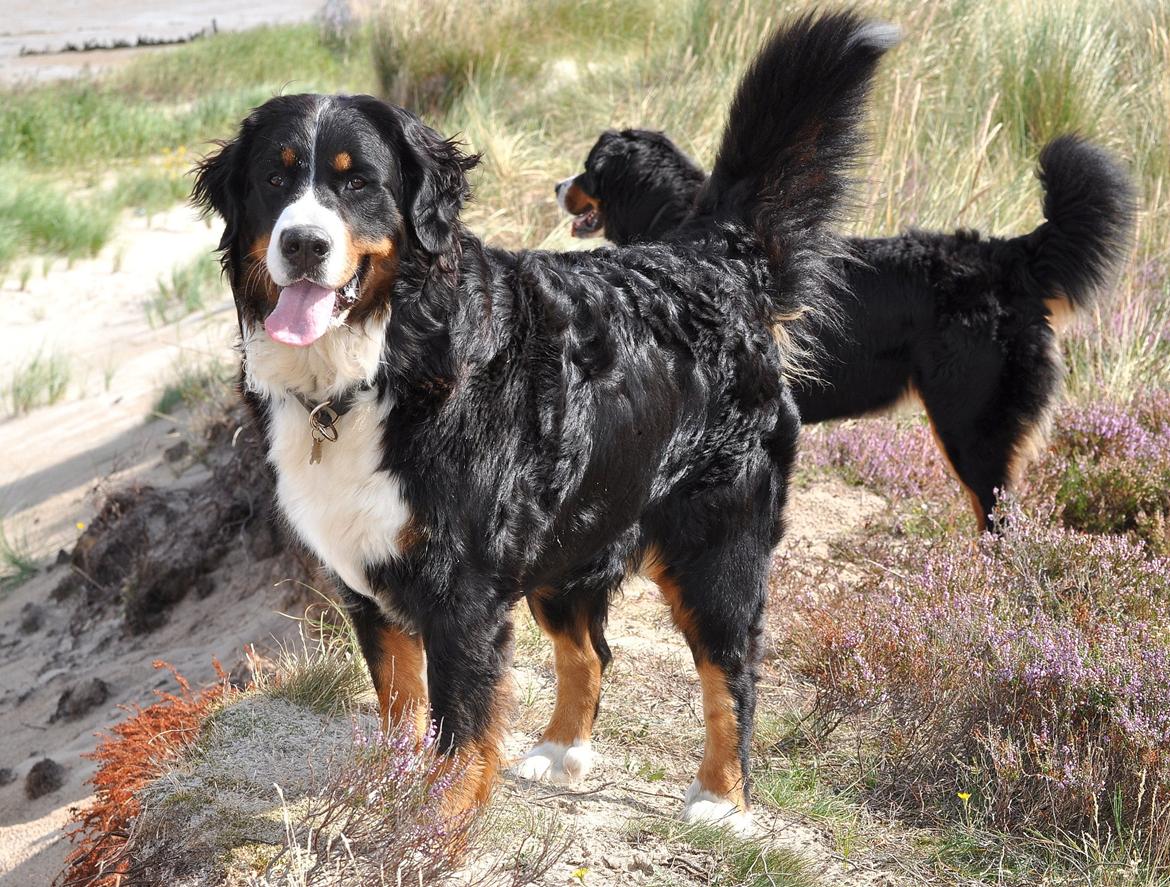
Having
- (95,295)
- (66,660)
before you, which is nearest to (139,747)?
(66,660)

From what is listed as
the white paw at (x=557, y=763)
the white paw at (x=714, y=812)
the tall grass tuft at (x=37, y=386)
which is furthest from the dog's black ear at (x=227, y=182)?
the tall grass tuft at (x=37, y=386)

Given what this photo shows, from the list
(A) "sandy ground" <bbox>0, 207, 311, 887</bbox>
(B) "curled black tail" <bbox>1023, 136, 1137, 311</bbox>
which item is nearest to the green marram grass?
(A) "sandy ground" <bbox>0, 207, 311, 887</bbox>

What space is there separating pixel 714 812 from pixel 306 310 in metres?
1.73

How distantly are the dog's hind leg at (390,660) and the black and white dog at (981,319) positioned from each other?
2289mm

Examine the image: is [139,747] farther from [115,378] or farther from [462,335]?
[115,378]

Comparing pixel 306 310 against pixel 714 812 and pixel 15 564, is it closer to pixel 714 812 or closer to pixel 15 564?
pixel 714 812

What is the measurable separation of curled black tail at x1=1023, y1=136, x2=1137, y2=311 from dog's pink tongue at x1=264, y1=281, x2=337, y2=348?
10.3ft

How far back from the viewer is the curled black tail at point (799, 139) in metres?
3.33

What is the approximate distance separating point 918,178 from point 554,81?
13.8 feet

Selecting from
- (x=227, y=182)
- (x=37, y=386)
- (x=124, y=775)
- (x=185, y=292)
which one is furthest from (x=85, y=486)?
(x=227, y=182)

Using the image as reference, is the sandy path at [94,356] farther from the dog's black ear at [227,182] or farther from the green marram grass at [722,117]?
the dog's black ear at [227,182]

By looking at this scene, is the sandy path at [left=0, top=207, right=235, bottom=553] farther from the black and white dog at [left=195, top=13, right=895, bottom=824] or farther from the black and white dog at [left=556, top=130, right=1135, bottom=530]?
the black and white dog at [left=195, top=13, right=895, bottom=824]

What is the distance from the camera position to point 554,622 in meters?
3.44

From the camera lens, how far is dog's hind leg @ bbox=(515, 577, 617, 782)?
11.2ft
